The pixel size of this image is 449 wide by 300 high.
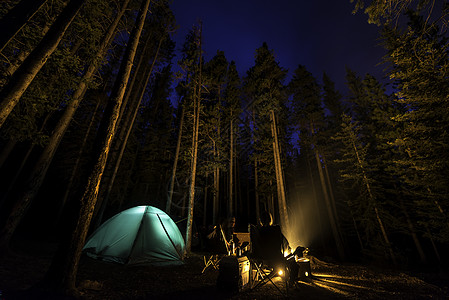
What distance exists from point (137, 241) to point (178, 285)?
106 inches

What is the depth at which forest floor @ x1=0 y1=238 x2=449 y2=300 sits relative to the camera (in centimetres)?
427

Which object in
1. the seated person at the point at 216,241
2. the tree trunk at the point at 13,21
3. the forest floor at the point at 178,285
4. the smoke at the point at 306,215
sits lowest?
the forest floor at the point at 178,285

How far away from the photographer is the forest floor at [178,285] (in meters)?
4.27

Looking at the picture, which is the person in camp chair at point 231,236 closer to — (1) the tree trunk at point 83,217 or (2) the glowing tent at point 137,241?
(2) the glowing tent at point 137,241

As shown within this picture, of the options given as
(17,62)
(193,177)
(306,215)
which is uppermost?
(17,62)

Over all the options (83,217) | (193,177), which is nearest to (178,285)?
(83,217)

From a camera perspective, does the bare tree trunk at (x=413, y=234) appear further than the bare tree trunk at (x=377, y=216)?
Yes

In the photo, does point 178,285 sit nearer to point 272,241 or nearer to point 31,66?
point 272,241

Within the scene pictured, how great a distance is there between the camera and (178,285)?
5.28m

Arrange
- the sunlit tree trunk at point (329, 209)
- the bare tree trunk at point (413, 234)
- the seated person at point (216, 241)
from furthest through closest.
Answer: the sunlit tree trunk at point (329, 209), the bare tree trunk at point (413, 234), the seated person at point (216, 241)

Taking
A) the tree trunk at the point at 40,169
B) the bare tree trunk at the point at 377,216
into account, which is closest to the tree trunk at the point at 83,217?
the tree trunk at the point at 40,169

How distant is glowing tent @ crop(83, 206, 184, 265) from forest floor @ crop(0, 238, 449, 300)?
0.32m

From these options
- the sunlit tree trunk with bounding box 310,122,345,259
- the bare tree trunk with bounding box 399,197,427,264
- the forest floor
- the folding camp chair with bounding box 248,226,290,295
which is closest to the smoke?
the sunlit tree trunk with bounding box 310,122,345,259

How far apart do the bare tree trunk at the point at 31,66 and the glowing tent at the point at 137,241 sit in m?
5.11
